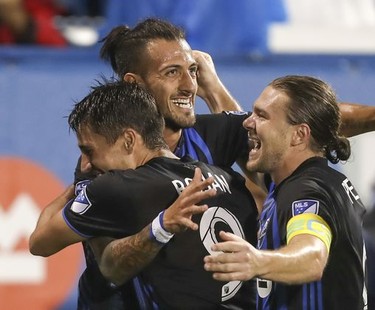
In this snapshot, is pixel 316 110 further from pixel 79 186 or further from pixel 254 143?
pixel 79 186

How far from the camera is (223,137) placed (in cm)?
506

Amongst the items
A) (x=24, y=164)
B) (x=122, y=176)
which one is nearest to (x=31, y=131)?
(x=24, y=164)

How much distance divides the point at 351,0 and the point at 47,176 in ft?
9.07

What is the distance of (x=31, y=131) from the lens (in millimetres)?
7008

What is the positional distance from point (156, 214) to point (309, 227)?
69 centimetres

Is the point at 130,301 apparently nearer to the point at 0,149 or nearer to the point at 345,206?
the point at 345,206

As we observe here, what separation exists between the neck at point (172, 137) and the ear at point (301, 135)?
2.26 ft

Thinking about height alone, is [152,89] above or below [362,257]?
above

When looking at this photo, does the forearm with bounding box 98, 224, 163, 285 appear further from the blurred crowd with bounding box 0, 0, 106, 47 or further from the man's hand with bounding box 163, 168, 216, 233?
the blurred crowd with bounding box 0, 0, 106, 47

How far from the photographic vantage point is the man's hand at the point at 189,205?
3982 mm

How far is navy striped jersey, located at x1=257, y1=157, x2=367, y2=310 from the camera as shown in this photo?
4.06 metres

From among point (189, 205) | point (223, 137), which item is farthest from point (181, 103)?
point (189, 205)

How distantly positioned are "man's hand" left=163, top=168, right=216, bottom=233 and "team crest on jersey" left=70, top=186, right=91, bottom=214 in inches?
17.9

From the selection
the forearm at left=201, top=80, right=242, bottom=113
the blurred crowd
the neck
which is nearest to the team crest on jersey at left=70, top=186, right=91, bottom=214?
the neck
